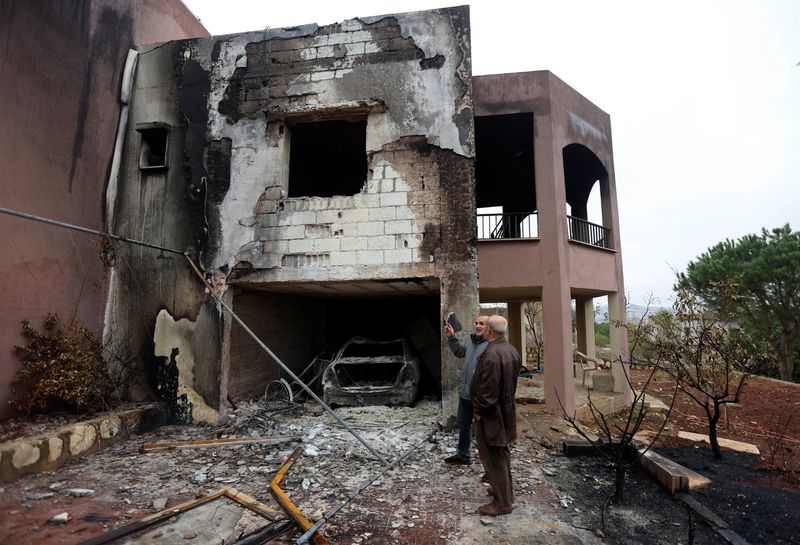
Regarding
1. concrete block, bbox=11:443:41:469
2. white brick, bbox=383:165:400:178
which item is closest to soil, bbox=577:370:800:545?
white brick, bbox=383:165:400:178

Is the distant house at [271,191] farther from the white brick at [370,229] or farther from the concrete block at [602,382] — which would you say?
the concrete block at [602,382]

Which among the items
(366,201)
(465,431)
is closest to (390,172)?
(366,201)

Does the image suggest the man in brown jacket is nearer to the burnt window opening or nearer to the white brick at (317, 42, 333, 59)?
the burnt window opening

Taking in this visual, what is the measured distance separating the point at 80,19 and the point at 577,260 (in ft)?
31.4

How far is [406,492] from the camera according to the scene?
4129mm

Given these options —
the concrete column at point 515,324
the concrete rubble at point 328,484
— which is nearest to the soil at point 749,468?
the concrete rubble at point 328,484

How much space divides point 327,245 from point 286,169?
5.03 feet

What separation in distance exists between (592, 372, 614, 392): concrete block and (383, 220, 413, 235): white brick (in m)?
7.59

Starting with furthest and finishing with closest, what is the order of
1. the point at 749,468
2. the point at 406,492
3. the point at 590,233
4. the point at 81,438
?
the point at 590,233, the point at 749,468, the point at 81,438, the point at 406,492

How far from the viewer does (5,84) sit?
5016 millimetres

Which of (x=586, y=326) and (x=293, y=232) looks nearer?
(x=293, y=232)

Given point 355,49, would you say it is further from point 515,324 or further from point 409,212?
point 515,324

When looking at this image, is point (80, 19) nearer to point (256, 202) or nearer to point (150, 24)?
point (150, 24)

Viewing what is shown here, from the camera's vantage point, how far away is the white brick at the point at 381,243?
6004 mm
